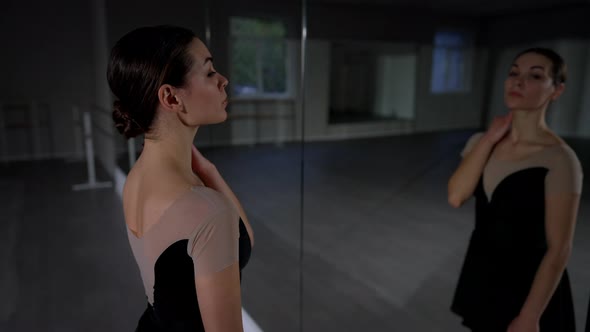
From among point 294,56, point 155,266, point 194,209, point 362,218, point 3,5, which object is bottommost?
point 362,218

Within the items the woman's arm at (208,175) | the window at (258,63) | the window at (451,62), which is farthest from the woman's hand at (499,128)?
the window at (258,63)

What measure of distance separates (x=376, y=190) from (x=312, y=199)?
0.86 meters

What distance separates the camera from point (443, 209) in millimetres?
4023

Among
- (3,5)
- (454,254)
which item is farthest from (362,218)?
(3,5)

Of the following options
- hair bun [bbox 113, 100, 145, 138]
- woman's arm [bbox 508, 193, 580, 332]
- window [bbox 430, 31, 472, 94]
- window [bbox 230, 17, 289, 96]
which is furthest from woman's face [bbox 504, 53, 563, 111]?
window [bbox 230, 17, 289, 96]

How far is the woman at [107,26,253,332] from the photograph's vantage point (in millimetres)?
707

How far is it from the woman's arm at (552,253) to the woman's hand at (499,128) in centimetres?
22

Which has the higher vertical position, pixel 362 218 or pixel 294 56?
pixel 294 56

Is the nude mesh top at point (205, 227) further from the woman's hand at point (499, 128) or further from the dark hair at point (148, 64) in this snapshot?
the woman's hand at point (499, 128)

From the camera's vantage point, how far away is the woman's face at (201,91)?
28.9 inches

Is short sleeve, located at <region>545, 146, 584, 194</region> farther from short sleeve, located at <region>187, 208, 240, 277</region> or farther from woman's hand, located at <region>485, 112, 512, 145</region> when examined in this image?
short sleeve, located at <region>187, 208, 240, 277</region>

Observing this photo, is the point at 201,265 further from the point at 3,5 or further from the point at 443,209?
the point at 3,5

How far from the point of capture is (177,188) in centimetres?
74

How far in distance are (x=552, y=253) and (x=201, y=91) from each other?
979 mm
